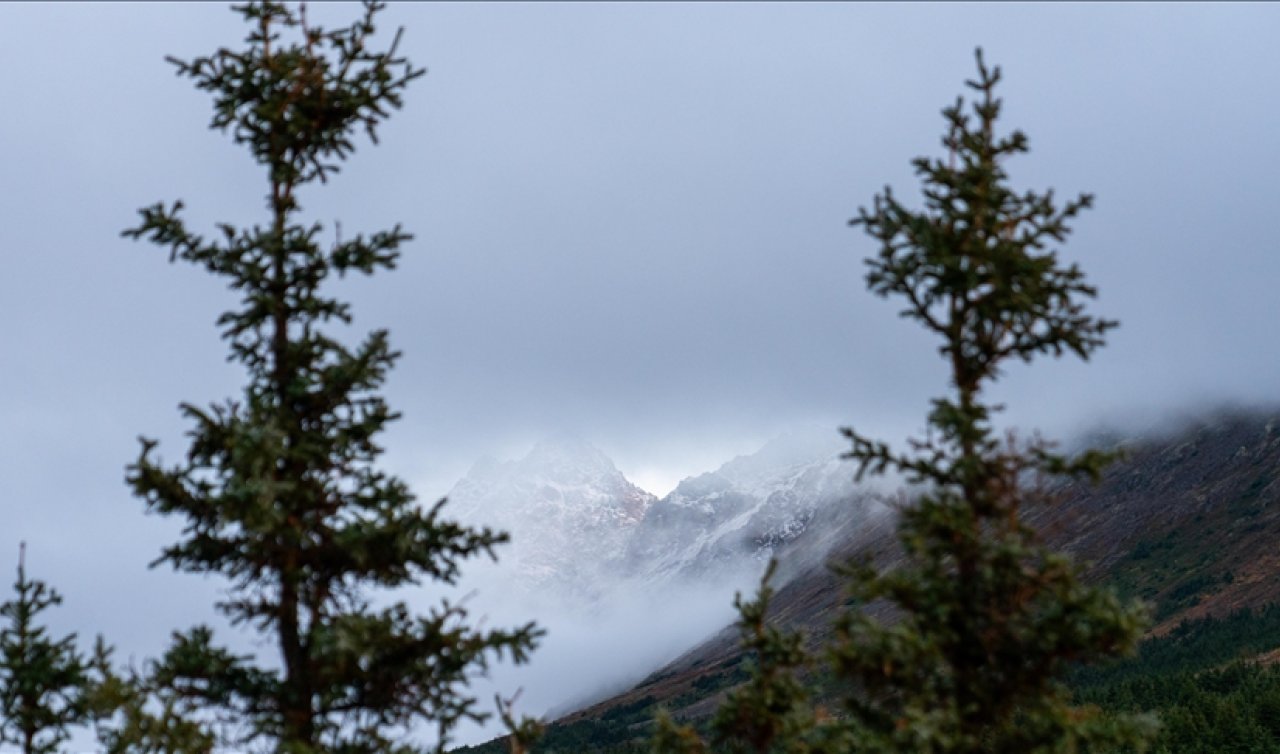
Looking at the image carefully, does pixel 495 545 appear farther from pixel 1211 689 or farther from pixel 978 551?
pixel 1211 689

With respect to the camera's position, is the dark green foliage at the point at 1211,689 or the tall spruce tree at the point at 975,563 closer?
the tall spruce tree at the point at 975,563

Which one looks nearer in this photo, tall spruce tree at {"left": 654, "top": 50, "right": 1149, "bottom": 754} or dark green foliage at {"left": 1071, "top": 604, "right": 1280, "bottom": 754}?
tall spruce tree at {"left": 654, "top": 50, "right": 1149, "bottom": 754}

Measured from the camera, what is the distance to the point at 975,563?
15.5 meters

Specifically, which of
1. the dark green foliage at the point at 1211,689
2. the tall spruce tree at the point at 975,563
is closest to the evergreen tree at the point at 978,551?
the tall spruce tree at the point at 975,563

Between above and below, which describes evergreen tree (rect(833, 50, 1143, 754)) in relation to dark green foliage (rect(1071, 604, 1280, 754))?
above

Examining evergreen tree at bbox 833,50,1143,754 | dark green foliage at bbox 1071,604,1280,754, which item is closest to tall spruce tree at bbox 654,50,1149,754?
evergreen tree at bbox 833,50,1143,754

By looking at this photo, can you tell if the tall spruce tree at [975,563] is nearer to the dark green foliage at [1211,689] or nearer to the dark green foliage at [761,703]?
the dark green foliage at [761,703]

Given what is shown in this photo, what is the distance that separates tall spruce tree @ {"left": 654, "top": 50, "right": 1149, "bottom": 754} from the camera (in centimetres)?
1469

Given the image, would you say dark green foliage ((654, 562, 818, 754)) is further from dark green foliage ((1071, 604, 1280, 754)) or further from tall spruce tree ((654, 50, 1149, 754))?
dark green foliage ((1071, 604, 1280, 754))

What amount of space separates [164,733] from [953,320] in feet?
37.8

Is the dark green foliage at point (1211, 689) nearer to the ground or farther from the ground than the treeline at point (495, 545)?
nearer to the ground

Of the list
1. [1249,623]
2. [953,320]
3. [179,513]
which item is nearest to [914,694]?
[953,320]

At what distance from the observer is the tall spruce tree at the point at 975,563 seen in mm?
14688

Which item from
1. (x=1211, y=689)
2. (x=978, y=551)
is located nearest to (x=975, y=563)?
(x=978, y=551)
